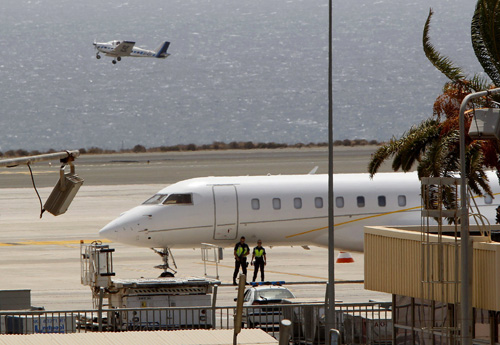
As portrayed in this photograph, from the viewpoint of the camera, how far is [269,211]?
3562 centimetres

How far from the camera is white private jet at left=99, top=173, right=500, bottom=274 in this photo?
115 ft

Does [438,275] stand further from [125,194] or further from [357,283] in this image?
[125,194]

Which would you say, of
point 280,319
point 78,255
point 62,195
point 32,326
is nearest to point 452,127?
point 280,319

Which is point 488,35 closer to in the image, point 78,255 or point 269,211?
point 269,211

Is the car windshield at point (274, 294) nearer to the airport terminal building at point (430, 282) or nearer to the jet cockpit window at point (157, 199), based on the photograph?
the airport terminal building at point (430, 282)

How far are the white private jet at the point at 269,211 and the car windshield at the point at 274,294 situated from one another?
742 centimetres

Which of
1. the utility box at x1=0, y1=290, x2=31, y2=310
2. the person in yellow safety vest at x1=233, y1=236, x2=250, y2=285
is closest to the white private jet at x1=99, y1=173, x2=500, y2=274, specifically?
the person in yellow safety vest at x1=233, y1=236, x2=250, y2=285

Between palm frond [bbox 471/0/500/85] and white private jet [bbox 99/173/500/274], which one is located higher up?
palm frond [bbox 471/0/500/85]

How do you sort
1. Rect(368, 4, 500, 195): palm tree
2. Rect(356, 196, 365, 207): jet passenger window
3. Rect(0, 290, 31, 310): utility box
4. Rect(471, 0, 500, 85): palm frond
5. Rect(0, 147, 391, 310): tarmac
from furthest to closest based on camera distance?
Rect(356, 196, 365, 207): jet passenger window → Rect(0, 147, 391, 310): tarmac → Rect(0, 290, 31, 310): utility box → Rect(368, 4, 500, 195): palm tree → Rect(471, 0, 500, 85): palm frond

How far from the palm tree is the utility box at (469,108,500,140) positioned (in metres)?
7.22

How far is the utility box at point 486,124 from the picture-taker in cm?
1655

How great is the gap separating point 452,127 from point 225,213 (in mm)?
11007

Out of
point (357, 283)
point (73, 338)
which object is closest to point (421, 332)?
point (73, 338)

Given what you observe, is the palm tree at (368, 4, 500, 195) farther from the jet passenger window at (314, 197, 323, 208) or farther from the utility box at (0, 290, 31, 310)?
the utility box at (0, 290, 31, 310)
